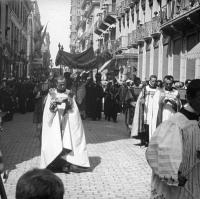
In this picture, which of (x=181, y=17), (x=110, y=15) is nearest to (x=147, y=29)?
(x=181, y=17)

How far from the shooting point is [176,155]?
12.4 ft

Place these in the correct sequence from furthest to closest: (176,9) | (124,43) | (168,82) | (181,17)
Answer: (124,43) → (176,9) → (181,17) → (168,82)

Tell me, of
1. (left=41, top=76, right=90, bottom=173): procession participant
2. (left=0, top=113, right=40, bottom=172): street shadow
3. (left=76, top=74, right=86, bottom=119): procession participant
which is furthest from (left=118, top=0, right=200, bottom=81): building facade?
(left=41, top=76, right=90, bottom=173): procession participant

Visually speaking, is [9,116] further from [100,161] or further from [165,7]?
[165,7]

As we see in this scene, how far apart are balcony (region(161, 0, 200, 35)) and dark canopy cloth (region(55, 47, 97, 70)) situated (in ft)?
12.0

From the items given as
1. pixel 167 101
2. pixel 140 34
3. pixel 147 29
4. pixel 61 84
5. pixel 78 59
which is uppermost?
pixel 147 29

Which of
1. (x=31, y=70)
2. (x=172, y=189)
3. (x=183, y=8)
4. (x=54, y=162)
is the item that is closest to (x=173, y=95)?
(x=54, y=162)

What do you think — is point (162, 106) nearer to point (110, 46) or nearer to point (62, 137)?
point (62, 137)

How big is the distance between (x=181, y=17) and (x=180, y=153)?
17502 millimetres

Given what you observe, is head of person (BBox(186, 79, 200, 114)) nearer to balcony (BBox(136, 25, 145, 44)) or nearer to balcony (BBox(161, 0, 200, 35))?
balcony (BBox(161, 0, 200, 35))

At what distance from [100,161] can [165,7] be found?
676 inches

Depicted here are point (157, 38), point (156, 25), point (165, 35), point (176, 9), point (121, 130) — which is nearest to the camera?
point (121, 130)

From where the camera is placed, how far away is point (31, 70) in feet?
208

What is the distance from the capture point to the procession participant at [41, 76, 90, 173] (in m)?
8.44
